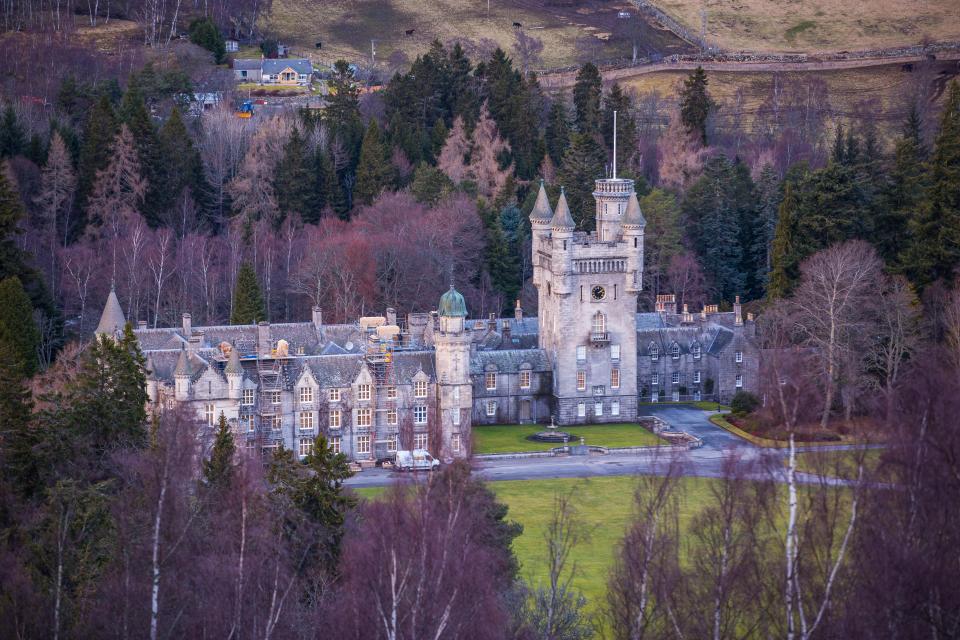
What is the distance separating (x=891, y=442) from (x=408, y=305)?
6485cm

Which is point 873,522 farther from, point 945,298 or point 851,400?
point 945,298

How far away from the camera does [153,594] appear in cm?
5984

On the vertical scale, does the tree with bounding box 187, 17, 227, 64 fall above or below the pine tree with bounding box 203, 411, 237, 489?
above

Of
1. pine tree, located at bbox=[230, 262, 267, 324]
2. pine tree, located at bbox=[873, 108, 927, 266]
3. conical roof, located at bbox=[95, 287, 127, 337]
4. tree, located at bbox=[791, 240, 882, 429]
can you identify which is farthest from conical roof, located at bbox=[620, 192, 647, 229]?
conical roof, located at bbox=[95, 287, 127, 337]

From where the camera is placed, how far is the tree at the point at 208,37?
550 ft

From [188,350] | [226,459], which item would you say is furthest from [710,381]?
[226,459]

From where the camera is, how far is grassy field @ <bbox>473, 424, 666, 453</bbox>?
3991 inches

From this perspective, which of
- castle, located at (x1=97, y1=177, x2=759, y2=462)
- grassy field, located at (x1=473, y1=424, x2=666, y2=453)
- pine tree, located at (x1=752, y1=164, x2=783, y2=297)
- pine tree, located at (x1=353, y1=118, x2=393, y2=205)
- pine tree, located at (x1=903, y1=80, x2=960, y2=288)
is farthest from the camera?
pine tree, located at (x1=353, y1=118, x2=393, y2=205)

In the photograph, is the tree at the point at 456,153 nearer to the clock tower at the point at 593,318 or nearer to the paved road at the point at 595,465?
the clock tower at the point at 593,318

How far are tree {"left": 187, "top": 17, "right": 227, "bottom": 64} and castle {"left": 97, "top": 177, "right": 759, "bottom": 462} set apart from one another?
5694 cm

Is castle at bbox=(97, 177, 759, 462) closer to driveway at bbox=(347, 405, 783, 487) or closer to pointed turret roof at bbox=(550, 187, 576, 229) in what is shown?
pointed turret roof at bbox=(550, 187, 576, 229)

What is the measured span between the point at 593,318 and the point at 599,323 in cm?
45

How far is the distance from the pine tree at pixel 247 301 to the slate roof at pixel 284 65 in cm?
5692

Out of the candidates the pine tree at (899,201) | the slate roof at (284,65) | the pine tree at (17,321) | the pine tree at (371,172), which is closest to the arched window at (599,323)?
the pine tree at (899,201)
